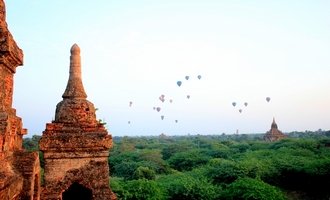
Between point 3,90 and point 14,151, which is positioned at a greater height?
point 3,90

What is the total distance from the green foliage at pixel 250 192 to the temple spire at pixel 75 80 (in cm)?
1497

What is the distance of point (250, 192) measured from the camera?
2138 centimetres

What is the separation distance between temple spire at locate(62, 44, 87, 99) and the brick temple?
5.12 m

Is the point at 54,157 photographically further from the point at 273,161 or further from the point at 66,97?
the point at 273,161

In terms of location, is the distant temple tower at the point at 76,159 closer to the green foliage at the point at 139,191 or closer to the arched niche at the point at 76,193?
the arched niche at the point at 76,193

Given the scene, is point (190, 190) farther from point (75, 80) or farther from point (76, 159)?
point (76, 159)

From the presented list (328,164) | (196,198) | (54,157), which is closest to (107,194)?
(54,157)

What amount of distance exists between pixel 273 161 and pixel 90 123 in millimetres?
27353

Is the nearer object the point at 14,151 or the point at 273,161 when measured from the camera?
the point at 14,151

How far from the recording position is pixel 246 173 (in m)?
28.8

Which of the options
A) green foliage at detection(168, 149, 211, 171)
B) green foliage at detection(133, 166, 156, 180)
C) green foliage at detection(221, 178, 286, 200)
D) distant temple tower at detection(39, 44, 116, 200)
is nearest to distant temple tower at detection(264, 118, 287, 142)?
green foliage at detection(168, 149, 211, 171)

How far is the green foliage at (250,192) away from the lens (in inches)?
835

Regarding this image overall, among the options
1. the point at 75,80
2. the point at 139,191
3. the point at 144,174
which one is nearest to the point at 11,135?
the point at 75,80

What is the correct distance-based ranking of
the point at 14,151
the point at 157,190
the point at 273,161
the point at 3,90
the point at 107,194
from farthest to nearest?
the point at 273,161 → the point at 157,190 → the point at 107,194 → the point at 14,151 → the point at 3,90
